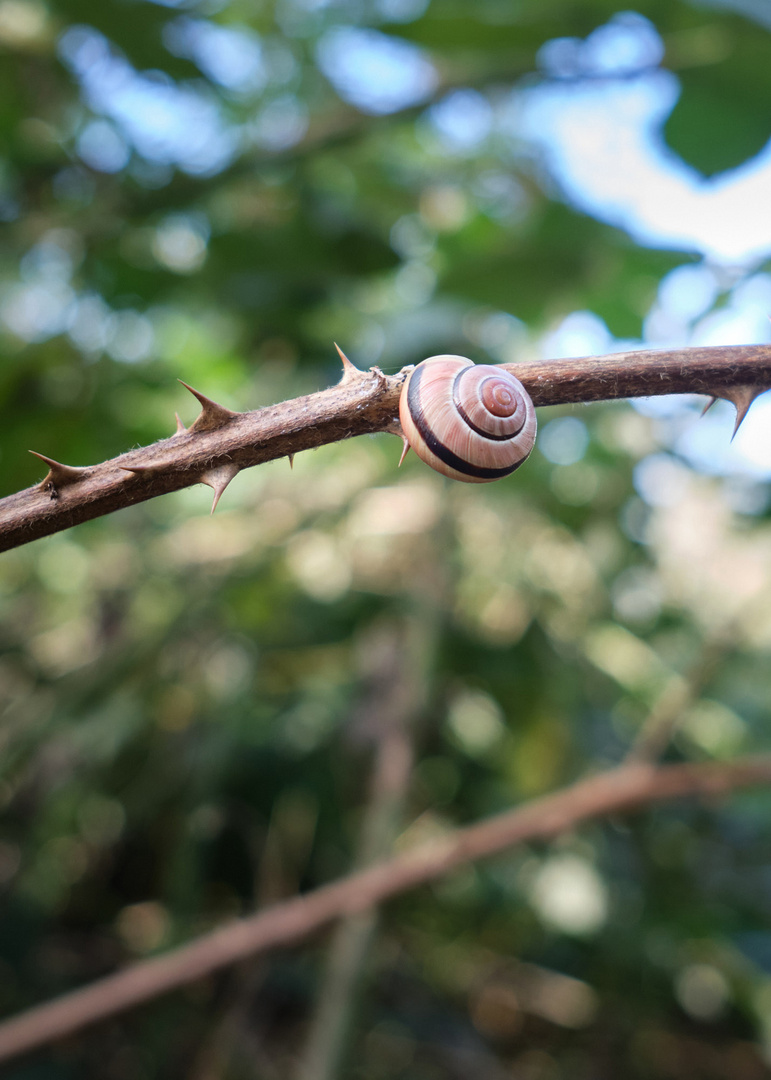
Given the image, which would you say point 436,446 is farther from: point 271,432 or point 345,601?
point 345,601

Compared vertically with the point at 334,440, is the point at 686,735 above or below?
below

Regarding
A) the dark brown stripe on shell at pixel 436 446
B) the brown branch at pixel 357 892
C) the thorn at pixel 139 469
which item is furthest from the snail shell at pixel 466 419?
the brown branch at pixel 357 892

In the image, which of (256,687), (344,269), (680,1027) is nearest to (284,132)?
(344,269)

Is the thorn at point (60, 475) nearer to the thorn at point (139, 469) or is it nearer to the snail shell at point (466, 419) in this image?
the thorn at point (139, 469)

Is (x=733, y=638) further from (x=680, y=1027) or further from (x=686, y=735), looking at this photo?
(x=680, y=1027)

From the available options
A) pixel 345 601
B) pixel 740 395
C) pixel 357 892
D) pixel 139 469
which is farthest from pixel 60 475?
pixel 345 601
